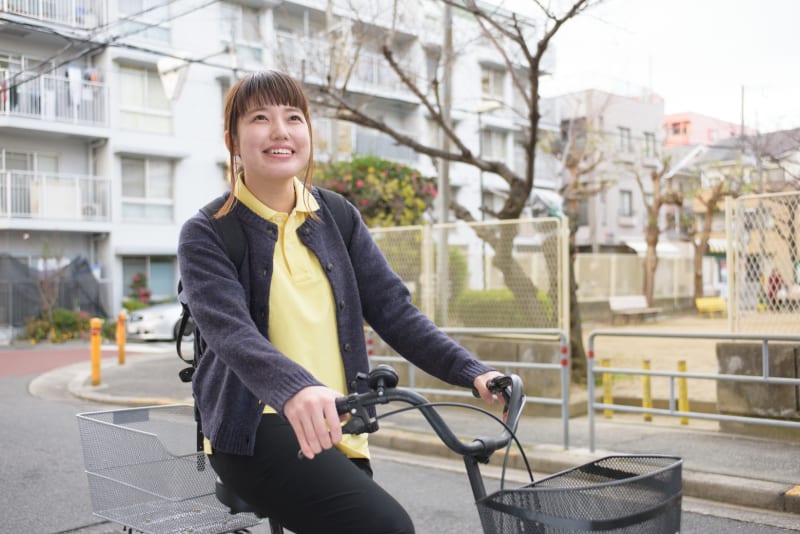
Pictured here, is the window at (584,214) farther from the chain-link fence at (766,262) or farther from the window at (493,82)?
the chain-link fence at (766,262)

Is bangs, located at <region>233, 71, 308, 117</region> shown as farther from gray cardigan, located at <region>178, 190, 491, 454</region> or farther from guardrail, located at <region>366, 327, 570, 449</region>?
guardrail, located at <region>366, 327, 570, 449</region>

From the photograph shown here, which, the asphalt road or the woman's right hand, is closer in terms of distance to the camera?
the woman's right hand

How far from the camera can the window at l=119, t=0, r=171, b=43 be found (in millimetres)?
15352

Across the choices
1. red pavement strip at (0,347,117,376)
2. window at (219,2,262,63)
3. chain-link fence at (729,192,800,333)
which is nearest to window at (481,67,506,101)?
window at (219,2,262,63)

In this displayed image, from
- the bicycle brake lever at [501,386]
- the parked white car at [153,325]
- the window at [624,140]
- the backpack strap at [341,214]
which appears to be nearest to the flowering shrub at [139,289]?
the parked white car at [153,325]

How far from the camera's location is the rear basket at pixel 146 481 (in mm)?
2465

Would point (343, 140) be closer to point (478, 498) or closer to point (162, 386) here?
point (162, 386)

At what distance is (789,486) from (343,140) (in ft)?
64.4

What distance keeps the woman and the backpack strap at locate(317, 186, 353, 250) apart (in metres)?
0.02

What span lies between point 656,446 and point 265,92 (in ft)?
18.4

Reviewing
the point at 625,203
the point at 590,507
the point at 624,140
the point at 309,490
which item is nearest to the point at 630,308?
the point at 624,140

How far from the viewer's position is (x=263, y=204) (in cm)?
205

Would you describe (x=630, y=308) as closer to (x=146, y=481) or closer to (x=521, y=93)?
(x=521, y=93)

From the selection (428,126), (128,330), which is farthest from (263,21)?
(428,126)
